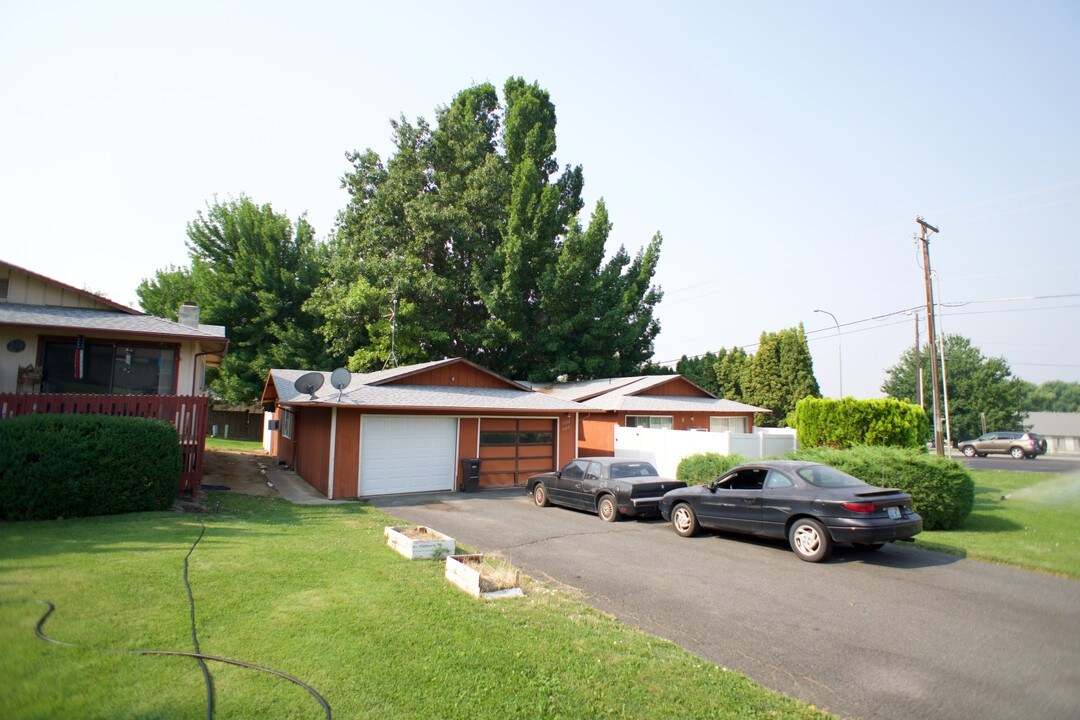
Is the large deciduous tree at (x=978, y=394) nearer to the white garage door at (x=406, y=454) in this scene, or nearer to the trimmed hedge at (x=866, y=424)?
the trimmed hedge at (x=866, y=424)

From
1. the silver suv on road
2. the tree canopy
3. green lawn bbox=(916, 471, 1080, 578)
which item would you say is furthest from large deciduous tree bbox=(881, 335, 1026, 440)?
green lawn bbox=(916, 471, 1080, 578)

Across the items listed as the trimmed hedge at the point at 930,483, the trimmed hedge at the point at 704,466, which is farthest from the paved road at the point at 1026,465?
the trimmed hedge at the point at 704,466

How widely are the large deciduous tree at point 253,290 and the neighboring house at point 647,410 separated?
19822mm

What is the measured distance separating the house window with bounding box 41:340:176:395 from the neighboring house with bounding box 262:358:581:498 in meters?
3.54

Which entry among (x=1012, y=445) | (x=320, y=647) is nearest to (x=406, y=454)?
(x=320, y=647)

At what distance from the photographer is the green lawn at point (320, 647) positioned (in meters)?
4.00

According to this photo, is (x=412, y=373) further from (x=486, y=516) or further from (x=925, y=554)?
(x=925, y=554)

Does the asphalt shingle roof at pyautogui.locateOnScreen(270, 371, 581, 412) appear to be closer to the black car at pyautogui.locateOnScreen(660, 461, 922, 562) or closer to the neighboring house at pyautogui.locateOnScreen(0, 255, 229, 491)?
the neighboring house at pyautogui.locateOnScreen(0, 255, 229, 491)

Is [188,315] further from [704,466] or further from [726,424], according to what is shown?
[726,424]

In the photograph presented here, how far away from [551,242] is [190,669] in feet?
109

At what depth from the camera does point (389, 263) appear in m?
33.8

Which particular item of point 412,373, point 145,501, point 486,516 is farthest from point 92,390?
point 486,516

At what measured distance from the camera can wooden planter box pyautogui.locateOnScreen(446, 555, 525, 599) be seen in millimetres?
6835

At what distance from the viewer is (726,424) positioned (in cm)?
2706
